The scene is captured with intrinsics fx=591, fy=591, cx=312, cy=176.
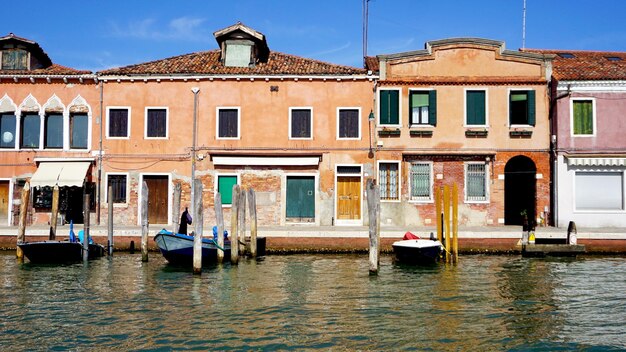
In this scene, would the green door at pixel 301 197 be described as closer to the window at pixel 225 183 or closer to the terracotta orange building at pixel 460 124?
the window at pixel 225 183

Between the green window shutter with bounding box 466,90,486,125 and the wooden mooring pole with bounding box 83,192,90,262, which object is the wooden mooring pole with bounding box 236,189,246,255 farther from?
the green window shutter with bounding box 466,90,486,125

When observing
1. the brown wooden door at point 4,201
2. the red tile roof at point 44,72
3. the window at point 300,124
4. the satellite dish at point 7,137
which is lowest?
the brown wooden door at point 4,201

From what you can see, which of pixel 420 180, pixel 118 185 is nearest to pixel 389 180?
pixel 420 180

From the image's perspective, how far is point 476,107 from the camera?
883 inches

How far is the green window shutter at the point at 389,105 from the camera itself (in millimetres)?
22438

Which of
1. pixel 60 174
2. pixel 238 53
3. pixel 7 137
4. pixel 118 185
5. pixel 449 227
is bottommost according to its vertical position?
pixel 449 227

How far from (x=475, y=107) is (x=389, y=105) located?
10.7ft

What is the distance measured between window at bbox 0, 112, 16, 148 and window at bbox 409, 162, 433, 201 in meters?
A: 15.6

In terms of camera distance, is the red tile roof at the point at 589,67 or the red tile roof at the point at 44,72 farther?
the red tile roof at the point at 44,72

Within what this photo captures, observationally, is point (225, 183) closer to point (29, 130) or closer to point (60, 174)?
point (60, 174)

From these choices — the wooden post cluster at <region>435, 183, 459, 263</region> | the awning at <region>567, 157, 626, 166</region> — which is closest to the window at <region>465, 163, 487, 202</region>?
the awning at <region>567, 157, 626, 166</region>

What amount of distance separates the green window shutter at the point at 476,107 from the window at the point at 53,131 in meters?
15.8

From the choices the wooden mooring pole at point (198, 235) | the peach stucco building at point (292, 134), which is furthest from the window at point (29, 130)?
the wooden mooring pole at point (198, 235)

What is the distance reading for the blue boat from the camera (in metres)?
16.4
